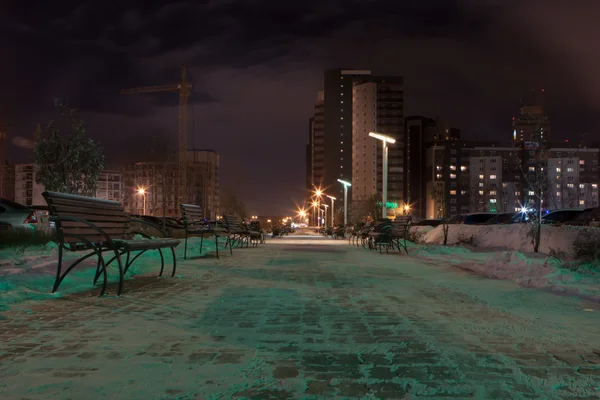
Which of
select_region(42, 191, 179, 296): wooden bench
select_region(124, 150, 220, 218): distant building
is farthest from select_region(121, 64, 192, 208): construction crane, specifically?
select_region(42, 191, 179, 296): wooden bench

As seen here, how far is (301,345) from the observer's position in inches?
150

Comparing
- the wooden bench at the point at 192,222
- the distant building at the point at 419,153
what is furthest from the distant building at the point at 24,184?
the wooden bench at the point at 192,222

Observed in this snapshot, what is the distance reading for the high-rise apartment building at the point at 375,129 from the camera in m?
148

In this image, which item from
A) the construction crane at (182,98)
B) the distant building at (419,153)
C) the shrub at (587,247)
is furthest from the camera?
the distant building at (419,153)

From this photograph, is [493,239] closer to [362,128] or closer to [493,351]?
[493,351]

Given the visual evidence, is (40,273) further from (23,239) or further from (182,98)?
(182,98)

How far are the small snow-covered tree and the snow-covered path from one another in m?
28.8

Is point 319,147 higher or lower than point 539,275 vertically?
higher

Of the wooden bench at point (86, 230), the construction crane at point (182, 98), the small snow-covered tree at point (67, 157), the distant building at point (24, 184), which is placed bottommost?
the wooden bench at point (86, 230)

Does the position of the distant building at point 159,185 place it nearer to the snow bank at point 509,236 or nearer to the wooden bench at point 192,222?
the snow bank at point 509,236

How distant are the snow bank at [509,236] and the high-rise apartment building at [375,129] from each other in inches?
5013

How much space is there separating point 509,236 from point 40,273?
13021mm

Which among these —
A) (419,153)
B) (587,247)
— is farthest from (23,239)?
(419,153)

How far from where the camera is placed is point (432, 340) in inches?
158
